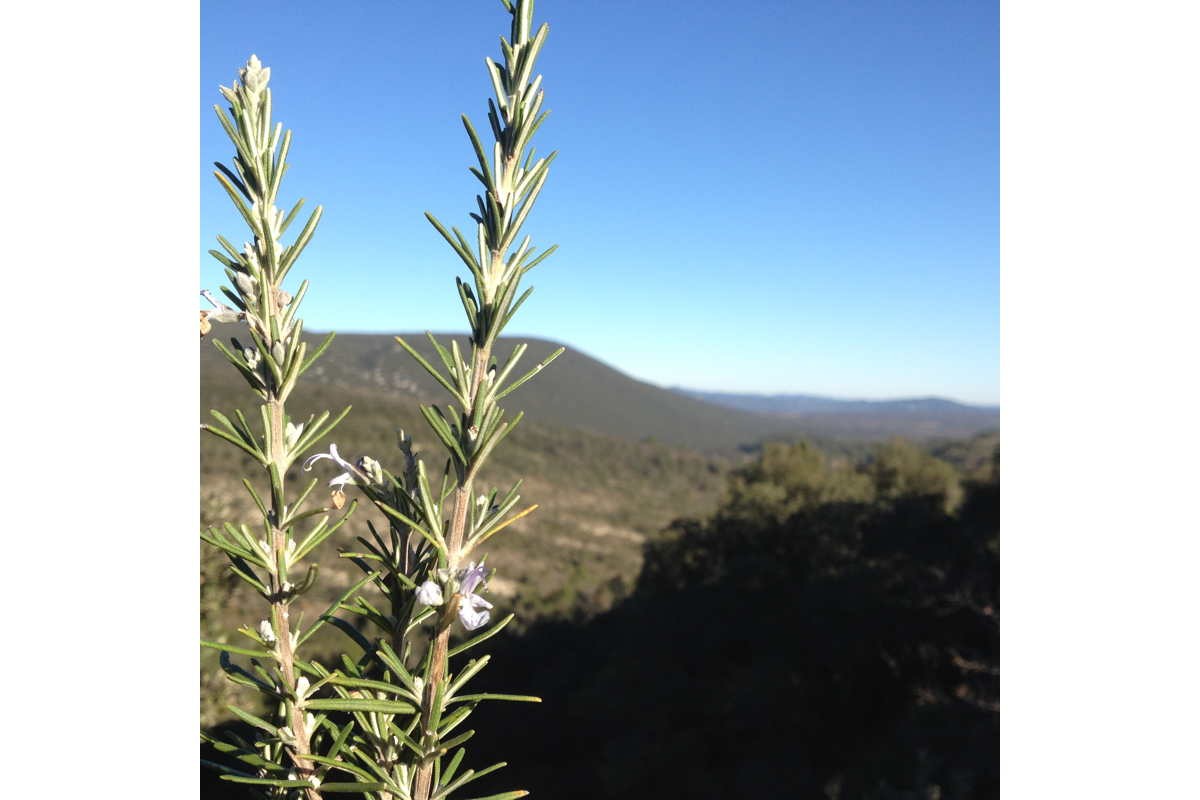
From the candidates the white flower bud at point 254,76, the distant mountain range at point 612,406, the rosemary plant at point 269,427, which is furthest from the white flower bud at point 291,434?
the distant mountain range at point 612,406

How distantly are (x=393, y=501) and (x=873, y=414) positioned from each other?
151 meters

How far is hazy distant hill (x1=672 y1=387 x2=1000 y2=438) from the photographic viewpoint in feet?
309

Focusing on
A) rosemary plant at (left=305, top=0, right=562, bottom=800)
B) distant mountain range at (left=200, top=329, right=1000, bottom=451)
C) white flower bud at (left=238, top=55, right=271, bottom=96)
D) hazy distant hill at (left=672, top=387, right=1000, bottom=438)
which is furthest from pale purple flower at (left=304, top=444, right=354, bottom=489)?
hazy distant hill at (left=672, top=387, right=1000, bottom=438)

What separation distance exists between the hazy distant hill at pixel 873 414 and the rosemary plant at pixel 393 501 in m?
73.9

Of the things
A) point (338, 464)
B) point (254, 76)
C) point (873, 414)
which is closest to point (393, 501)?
point (338, 464)

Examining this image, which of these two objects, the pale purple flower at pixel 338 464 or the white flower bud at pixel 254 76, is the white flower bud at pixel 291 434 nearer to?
the pale purple flower at pixel 338 464

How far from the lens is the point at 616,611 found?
1767 centimetres

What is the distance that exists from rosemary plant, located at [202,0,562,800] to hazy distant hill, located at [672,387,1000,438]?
242 ft

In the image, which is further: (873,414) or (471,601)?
(873,414)

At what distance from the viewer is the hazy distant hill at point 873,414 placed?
9412 centimetres

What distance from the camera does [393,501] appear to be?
643 mm

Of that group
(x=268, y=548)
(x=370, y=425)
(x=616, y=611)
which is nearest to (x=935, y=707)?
(x=616, y=611)

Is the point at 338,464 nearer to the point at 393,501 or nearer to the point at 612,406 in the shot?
the point at 393,501
